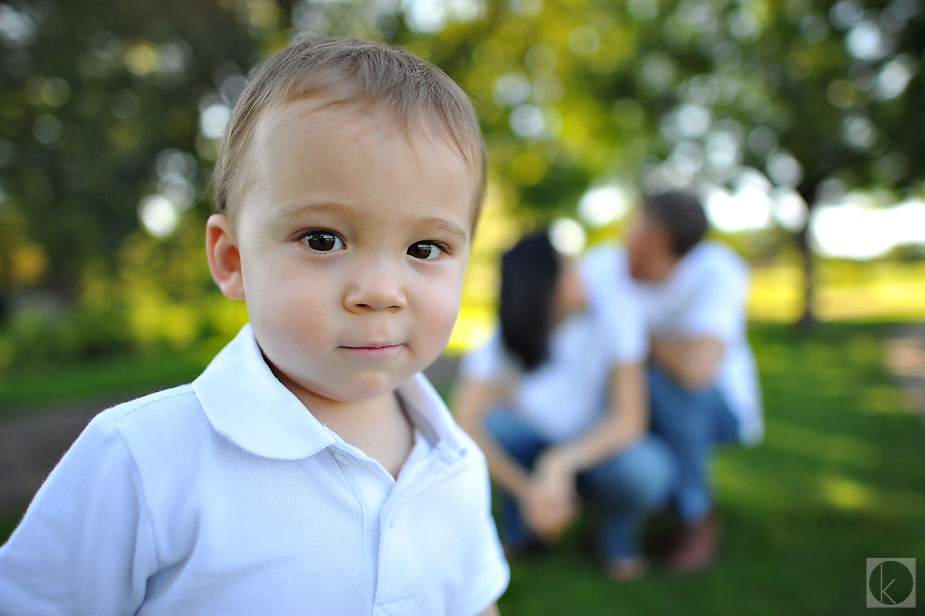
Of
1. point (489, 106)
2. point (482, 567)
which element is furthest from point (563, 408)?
point (489, 106)

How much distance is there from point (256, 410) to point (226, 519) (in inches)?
6.3

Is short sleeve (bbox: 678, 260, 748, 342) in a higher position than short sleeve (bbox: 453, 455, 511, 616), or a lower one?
higher

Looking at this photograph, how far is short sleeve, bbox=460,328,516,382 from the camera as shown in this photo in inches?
125

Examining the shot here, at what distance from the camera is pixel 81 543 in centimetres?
86

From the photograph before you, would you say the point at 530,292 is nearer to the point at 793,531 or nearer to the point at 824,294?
the point at 793,531

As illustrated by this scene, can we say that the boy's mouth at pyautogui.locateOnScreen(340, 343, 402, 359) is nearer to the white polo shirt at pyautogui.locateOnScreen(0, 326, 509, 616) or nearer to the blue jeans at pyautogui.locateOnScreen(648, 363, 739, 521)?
the white polo shirt at pyautogui.locateOnScreen(0, 326, 509, 616)

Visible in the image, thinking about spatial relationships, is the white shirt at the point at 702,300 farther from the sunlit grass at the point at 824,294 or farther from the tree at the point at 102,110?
the sunlit grass at the point at 824,294

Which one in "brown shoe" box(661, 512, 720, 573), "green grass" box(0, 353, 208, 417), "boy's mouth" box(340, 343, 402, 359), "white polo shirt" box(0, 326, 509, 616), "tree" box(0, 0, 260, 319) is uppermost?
"tree" box(0, 0, 260, 319)

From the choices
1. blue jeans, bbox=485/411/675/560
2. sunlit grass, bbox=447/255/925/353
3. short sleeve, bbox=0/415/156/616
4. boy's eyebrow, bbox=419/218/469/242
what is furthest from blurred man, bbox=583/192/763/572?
sunlit grass, bbox=447/255/925/353

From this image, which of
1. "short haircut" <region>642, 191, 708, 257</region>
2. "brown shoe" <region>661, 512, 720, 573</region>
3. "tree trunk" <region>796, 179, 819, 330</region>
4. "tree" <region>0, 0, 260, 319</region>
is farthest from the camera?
"tree trunk" <region>796, 179, 819, 330</region>

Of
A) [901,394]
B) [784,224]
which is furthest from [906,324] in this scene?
[901,394]

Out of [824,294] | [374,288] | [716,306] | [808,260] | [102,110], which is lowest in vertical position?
[824,294]

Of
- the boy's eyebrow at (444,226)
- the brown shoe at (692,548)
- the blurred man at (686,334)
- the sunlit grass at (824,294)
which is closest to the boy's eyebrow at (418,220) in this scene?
the boy's eyebrow at (444,226)

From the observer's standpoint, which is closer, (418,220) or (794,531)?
(418,220)
